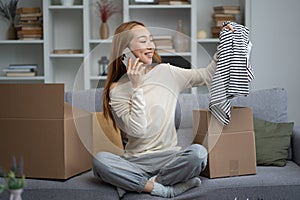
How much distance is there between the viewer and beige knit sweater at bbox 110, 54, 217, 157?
7.16 ft

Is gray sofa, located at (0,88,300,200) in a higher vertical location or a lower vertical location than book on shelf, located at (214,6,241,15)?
lower

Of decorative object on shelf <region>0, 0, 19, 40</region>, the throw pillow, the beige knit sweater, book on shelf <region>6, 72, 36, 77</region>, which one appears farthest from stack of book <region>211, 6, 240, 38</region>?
the beige knit sweater

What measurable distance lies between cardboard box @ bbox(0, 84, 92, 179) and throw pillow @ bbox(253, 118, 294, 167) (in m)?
0.90

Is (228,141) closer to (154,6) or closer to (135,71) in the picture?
(135,71)

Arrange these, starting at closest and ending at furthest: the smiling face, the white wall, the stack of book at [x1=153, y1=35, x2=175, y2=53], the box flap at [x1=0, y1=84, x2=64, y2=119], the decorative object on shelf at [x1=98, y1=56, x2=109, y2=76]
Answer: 1. the smiling face
2. the box flap at [x1=0, y1=84, x2=64, y2=119]
3. the stack of book at [x1=153, y1=35, x2=175, y2=53]
4. the white wall
5. the decorative object on shelf at [x1=98, y1=56, x2=109, y2=76]

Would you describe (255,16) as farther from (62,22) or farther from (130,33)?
(130,33)

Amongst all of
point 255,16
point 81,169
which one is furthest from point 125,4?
point 81,169

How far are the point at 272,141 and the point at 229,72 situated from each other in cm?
52

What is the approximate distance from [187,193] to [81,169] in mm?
525

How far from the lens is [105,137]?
2.43 meters

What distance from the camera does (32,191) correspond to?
2227 mm

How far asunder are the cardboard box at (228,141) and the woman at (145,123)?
12 centimetres

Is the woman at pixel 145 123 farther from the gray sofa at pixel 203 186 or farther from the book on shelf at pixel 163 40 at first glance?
the book on shelf at pixel 163 40

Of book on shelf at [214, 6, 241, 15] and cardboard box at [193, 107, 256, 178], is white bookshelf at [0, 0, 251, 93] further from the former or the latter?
cardboard box at [193, 107, 256, 178]
